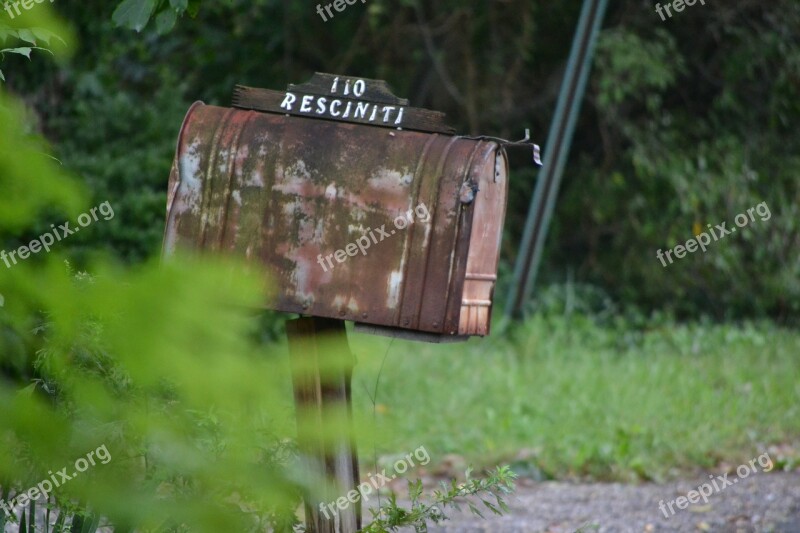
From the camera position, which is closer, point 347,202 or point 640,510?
point 347,202

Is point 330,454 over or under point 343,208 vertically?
under

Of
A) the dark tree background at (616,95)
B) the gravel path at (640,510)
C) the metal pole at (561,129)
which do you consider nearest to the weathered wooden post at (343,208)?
the gravel path at (640,510)

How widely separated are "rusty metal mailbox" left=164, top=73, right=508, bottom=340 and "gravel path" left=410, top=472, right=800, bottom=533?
2.16 meters

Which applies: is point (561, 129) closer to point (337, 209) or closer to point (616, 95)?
point (616, 95)

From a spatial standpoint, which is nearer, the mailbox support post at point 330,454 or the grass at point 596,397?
the mailbox support post at point 330,454

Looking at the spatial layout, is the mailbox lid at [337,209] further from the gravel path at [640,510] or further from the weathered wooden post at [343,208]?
the gravel path at [640,510]

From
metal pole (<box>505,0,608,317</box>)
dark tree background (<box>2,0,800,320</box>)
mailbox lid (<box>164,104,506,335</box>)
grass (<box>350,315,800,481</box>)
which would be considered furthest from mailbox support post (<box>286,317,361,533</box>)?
dark tree background (<box>2,0,800,320</box>)

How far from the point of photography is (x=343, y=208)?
8.68 ft

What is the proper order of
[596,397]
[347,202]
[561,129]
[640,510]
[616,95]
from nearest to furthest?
1. [347,202]
2. [640,510]
3. [596,397]
4. [561,129]
5. [616,95]

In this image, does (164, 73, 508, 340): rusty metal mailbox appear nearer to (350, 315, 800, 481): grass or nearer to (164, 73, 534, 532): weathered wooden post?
(164, 73, 534, 532): weathered wooden post

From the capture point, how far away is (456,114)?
10570 millimetres

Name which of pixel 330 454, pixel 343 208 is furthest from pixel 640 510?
pixel 343 208

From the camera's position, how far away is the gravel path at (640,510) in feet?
15.1

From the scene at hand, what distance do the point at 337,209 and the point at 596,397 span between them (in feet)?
15.8
